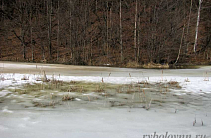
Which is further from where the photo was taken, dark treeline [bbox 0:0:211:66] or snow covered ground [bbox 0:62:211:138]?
dark treeline [bbox 0:0:211:66]

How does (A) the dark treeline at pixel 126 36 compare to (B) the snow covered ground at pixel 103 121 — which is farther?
(A) the dark treeline at pixel 126 36

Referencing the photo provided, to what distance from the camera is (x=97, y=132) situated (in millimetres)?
2422

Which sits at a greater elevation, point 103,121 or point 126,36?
point 126,36

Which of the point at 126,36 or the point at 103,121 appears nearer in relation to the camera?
the point at 103,121

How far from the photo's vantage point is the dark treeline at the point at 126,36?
56.9 feet

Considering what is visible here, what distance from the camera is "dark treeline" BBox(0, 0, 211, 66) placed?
17344 millimetres

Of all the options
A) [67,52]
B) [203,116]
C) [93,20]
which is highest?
[93,20]

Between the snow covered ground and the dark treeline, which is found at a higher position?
the dark treeline

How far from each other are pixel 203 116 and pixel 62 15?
27.6 meters

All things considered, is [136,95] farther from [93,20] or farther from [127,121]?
[93,20]

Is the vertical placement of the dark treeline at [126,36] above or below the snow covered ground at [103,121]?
above

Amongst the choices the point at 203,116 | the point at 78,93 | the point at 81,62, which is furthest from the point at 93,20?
the point at 203,116

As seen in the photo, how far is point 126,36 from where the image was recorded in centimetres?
2616

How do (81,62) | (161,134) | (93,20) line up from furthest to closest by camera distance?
(93,20) < (81,62) < (161,134)
